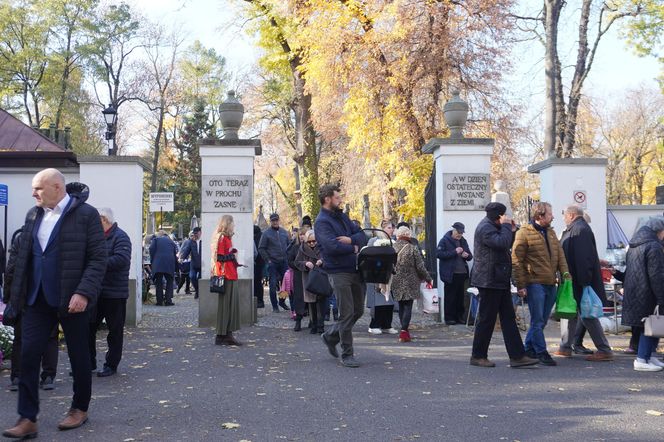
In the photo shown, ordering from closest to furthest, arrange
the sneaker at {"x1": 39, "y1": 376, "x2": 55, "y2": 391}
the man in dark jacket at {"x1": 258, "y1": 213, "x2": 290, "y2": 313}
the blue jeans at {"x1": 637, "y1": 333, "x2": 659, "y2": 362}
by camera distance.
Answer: the sneaker at {"x1": 39, "y1": 376, "x2": 55, "y2": 391}, the blue jeans at {"x1": 637, "y1": 333, "x2": 659, "y2": 362}, the man in dark jacket at {"x1": 258, "y1": 213, "x2": 290, "y2": 313}

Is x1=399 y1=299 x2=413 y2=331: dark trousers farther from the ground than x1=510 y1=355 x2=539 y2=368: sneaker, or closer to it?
farther from the ground

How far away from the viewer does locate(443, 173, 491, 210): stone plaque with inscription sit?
13.5 meters

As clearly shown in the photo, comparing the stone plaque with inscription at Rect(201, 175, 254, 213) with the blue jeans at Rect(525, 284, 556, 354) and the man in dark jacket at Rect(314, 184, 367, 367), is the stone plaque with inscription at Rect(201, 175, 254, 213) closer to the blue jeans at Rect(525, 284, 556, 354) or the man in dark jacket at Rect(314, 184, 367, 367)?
the man in dark jacket at Rect(314, 184, 367, 367)

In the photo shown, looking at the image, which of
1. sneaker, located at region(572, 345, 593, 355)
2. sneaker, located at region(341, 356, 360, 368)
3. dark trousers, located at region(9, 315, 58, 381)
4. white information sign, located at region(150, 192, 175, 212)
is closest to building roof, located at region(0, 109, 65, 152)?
white information sign, located at region(150, 192, 175, 212)

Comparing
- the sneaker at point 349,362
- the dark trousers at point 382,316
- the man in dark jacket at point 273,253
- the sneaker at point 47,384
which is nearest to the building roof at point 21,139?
the man in dark jacket at point 273,253

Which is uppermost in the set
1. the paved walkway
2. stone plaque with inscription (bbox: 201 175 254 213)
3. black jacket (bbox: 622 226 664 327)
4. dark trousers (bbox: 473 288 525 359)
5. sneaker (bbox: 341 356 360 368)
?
stone plaque with inscription (bbox: 201 175 254 213)

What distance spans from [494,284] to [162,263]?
34.5 ft

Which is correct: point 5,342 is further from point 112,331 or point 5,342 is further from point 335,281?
point 335,281

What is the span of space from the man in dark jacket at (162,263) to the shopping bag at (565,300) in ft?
34.6

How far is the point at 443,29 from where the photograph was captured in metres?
22.0

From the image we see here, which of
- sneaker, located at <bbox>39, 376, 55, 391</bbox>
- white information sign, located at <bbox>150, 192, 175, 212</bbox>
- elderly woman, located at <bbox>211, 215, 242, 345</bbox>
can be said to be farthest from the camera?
white information sign, located at <bbox>150, 192, 175, 212</bbox>

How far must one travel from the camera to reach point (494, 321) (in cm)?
874

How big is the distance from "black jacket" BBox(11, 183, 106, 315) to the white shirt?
2.2 inches

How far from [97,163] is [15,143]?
12.4 m
